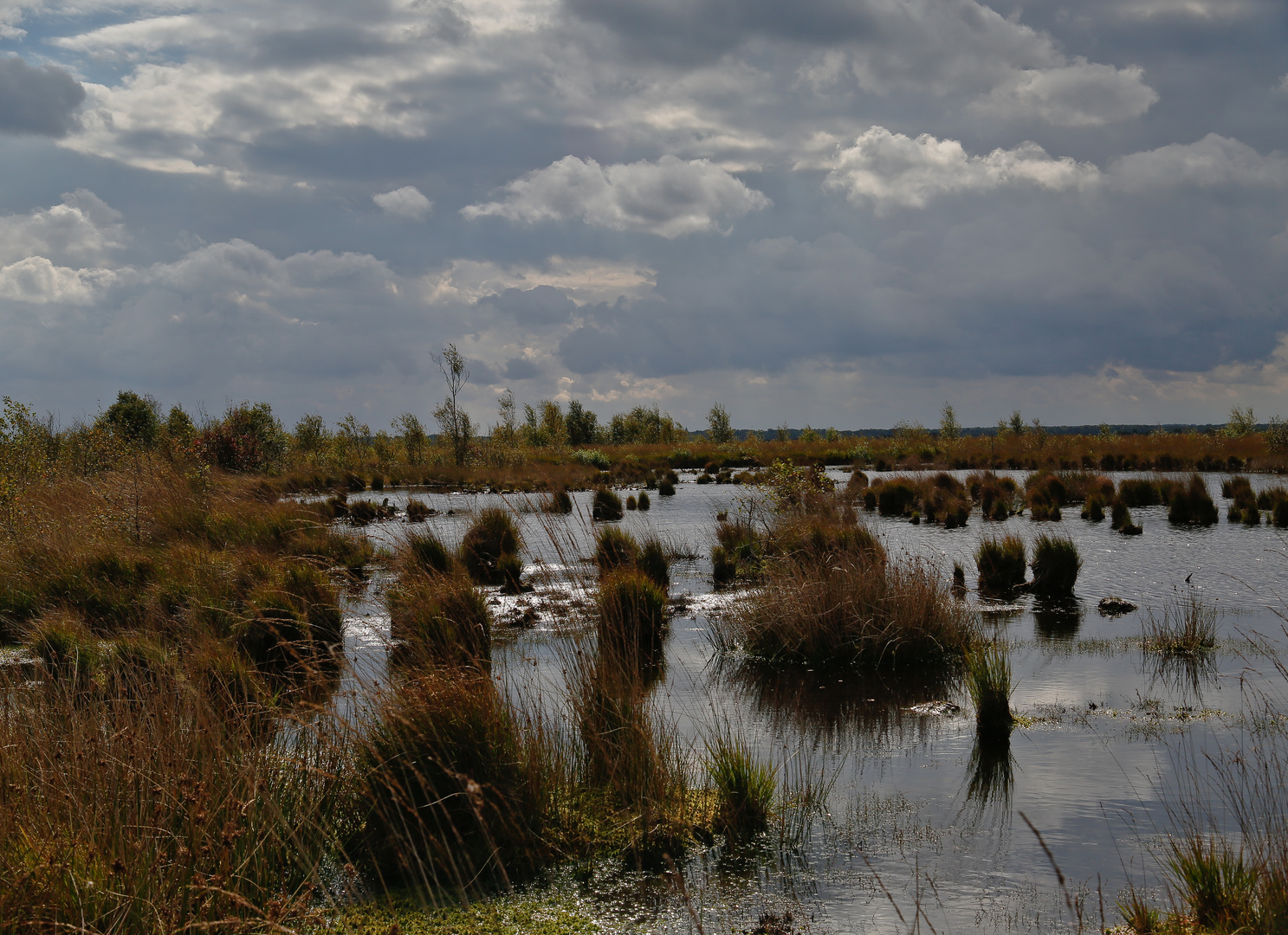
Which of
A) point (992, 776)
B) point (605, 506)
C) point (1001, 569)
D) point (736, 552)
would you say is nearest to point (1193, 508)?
point (1001, 569)

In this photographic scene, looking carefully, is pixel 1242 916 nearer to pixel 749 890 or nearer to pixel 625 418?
pixel 749 890

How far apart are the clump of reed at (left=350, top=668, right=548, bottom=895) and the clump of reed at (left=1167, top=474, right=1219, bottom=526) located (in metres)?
22.3

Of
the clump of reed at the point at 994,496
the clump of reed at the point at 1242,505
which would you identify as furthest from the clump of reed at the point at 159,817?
the clump of reed at the point at 1242,505

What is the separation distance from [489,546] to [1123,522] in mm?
15217

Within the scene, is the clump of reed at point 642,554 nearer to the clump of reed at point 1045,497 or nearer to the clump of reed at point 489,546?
the clump of reed at point 489,546

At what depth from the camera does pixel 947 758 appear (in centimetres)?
658

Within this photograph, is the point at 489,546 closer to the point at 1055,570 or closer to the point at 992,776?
the point at 1055,570

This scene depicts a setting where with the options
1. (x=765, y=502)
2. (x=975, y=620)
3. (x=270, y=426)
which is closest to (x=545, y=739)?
(x=975, y=620)

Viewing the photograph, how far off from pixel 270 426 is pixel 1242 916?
46482mm

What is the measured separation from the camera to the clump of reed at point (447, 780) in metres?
4.59

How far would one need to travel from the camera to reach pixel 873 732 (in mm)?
7246

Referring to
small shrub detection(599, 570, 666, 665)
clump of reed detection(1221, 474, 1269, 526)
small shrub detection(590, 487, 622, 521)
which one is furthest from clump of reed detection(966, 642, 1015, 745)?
small shrub detection(590, 487, 622, 521)

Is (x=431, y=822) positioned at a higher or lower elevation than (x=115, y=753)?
lower

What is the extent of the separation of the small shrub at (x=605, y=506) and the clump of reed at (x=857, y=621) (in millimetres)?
15064
